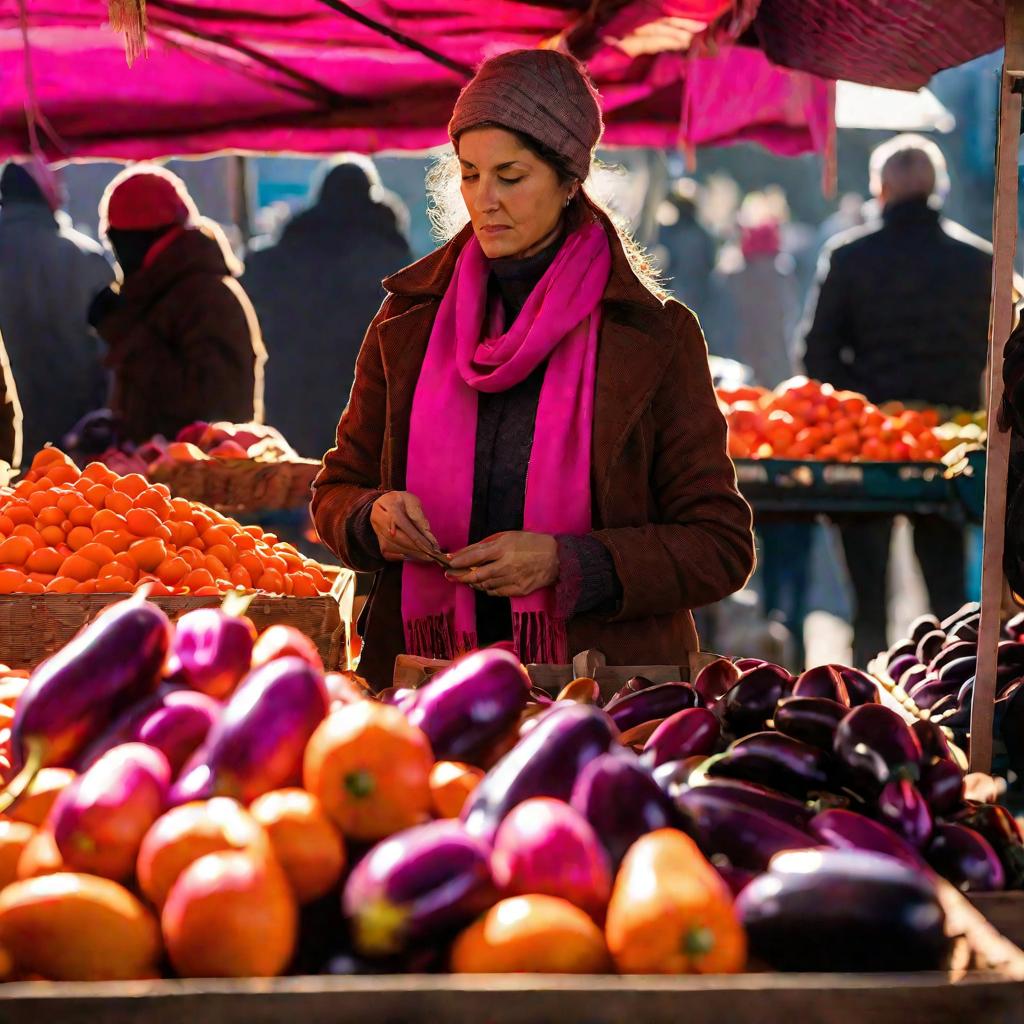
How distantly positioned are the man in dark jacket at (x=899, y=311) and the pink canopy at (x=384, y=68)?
205cm

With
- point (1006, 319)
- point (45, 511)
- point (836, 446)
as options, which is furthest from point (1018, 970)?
point (836, 446)

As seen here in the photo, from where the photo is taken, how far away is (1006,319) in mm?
2023

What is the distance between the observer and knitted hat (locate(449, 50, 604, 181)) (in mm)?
2480

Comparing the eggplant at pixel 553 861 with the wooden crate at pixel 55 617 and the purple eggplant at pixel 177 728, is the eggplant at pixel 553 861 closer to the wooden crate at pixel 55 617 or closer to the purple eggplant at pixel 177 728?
the purple eggplant at pixel 177 728

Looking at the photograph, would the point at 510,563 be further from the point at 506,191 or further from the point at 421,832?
the point at 421,832

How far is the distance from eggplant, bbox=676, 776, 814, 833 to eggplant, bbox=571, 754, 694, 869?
8 cm

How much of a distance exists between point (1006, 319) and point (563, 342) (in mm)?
882

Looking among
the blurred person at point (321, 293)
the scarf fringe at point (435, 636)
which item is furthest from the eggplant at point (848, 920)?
the blurred person at point (321, 293)

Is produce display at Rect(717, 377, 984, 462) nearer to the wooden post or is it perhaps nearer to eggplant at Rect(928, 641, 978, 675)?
eggplant at Rect(928, 641, 978, 675)

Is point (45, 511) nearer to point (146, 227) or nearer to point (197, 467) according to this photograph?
point (197, 467)

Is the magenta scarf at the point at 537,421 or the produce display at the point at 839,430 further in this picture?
the produce display at the point at 839,430

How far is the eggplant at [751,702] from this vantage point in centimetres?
168

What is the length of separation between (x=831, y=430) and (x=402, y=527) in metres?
3.91

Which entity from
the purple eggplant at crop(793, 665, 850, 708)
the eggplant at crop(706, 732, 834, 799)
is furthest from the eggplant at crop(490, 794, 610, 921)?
the purple eggplant at crop(793, 665, 850, 708)
